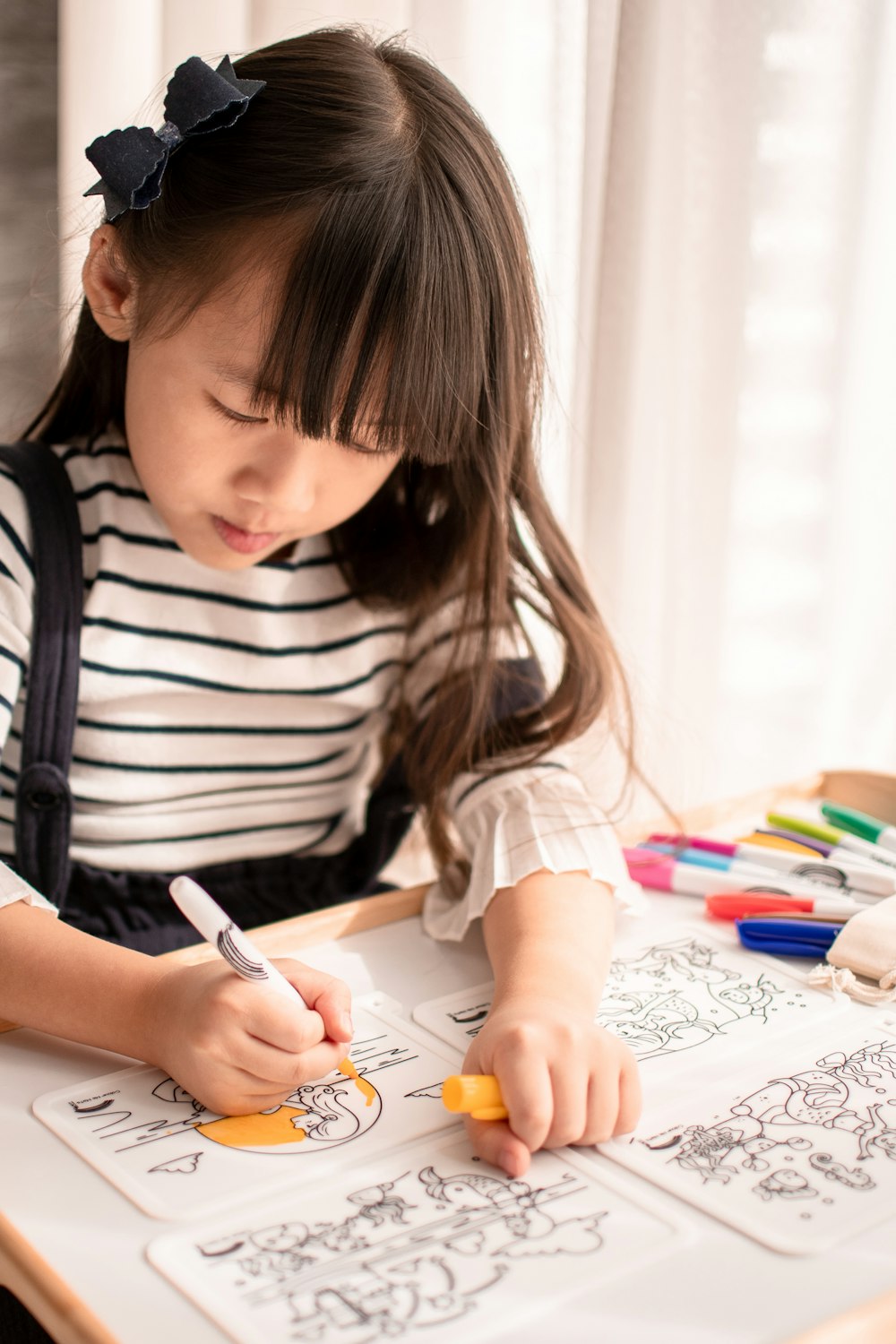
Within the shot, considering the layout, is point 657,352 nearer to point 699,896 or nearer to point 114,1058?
point 699,896

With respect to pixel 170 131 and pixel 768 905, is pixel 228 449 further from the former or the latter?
pixel 768 905

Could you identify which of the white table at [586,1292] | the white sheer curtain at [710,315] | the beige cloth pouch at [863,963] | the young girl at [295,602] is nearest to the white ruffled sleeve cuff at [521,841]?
the young girl at [295,602]

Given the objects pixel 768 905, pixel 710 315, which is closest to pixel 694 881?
pixel 768 905

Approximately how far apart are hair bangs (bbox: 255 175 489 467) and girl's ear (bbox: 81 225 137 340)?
114mm

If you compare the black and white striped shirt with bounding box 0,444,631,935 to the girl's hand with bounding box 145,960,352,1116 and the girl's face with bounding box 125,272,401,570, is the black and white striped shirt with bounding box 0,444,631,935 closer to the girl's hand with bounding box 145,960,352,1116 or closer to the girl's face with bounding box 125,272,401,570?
the girl's face with bounding box 125,272,401,570

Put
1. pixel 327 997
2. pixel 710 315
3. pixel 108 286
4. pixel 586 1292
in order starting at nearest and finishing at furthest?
pixel 586 1292 → pixel 327 997 → pixel 108 286 → pixel 710 315

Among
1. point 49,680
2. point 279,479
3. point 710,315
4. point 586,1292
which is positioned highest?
point 710,315

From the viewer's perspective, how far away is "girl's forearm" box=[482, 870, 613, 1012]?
0.55m

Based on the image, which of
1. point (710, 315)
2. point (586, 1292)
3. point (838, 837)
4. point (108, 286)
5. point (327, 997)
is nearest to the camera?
point (586, 1292)

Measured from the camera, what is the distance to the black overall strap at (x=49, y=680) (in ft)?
2.17

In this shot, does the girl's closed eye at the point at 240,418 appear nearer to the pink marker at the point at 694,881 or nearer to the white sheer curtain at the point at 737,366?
the pink marker at the point at 694,881

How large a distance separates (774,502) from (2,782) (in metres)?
0.73

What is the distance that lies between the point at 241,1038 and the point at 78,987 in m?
0.09

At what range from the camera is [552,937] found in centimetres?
59
